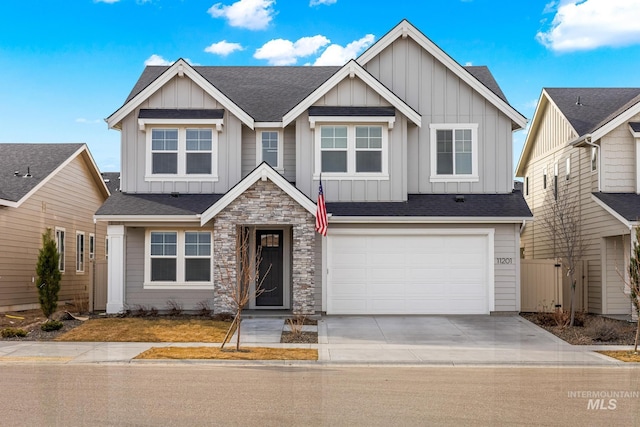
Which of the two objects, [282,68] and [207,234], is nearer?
[207,234]

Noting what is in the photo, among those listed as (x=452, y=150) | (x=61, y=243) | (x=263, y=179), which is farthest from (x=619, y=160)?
(x=61, y=243)

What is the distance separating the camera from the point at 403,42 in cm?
2364

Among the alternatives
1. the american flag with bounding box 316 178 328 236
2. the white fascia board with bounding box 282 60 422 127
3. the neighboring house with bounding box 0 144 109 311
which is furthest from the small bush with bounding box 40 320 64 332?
the white fascia board with bounding box 282 60 422 127

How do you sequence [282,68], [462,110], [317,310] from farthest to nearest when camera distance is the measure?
[282,68] → [462,110] → [317,310]

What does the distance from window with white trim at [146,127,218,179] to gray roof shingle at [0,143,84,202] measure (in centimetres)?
533

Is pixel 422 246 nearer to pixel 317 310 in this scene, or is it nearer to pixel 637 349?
pixel 317 310

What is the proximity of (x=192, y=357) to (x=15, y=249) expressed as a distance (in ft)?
41.7

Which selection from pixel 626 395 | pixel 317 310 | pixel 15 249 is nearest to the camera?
pixel 626 395

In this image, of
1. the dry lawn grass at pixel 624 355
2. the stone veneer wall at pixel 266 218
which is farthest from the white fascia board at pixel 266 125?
the dry lawn grass at pixel 624 355

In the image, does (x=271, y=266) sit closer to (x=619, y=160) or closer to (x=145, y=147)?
(x=145, y=147)

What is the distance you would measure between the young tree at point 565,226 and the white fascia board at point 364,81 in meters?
6.03

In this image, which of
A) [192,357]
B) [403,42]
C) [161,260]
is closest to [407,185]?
[403,42]

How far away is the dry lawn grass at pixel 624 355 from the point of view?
A: 1532 cm

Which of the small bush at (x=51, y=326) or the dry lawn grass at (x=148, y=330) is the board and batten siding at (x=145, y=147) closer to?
the dry lawn grass at (x=148, y=330)
